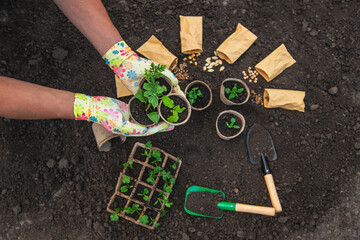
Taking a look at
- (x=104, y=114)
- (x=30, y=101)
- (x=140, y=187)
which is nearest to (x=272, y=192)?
(x=140, y=187)

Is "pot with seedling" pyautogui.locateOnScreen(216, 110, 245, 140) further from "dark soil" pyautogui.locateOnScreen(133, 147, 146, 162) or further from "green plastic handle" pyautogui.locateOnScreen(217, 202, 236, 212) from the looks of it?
"dark soil" pyautogui.locateOnScreen(133, 147, 146, 162)

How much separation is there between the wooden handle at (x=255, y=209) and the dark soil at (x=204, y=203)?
0.13 m

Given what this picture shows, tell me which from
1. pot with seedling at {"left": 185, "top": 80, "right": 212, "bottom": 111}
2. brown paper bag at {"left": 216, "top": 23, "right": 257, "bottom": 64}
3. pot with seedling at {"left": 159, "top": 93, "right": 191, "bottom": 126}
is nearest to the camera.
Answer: pot with seedling at {"left": 159, "top": 93, "right": 191, "bottom": 126}

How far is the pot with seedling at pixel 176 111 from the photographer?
1.47 meters

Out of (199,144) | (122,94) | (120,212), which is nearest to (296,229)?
(199,144)

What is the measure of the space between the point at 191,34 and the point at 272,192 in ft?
3.90

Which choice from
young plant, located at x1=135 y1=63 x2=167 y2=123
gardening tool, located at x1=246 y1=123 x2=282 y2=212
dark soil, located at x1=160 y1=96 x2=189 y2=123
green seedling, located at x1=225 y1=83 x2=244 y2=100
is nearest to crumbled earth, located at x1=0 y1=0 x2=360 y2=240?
gardening tool, located at x1=246 y1=123 x2=282 y2=212

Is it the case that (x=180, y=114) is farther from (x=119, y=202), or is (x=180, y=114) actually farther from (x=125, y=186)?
(x=119, y=202)

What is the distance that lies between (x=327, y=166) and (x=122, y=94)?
57.9 inches

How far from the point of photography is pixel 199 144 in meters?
1.78

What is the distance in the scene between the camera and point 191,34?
183cm

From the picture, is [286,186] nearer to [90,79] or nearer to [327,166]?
[327,166]

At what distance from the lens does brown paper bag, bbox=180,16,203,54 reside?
1.81 meters

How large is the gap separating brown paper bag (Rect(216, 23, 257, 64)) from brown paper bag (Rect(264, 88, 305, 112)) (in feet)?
1.06
